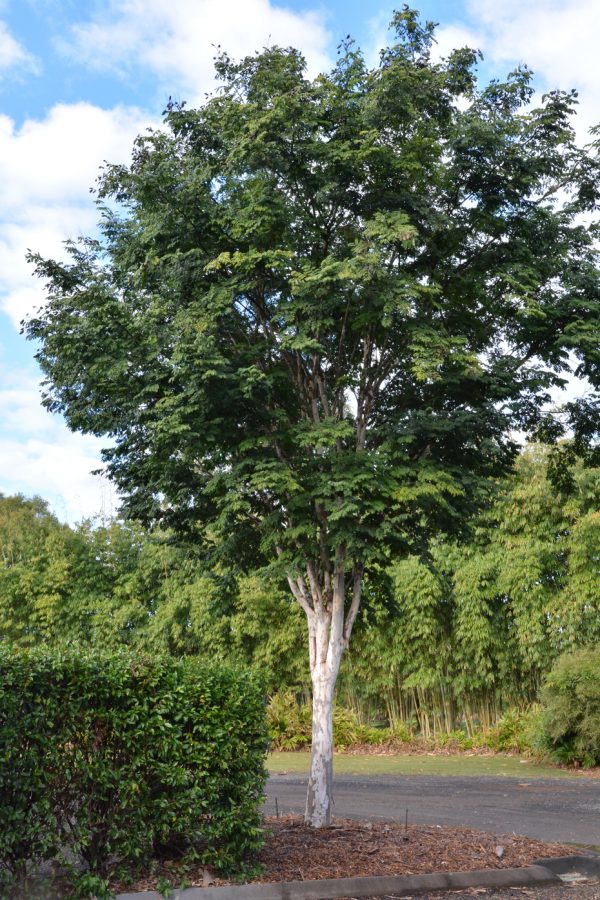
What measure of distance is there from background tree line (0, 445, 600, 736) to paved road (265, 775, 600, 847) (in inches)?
89.3

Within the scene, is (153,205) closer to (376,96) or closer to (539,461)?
(376,96)

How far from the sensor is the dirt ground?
562 cm

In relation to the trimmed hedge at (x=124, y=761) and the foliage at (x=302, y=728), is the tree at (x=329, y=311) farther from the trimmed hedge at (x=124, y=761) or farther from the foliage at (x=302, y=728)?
the foliage at (x=302, y=728)

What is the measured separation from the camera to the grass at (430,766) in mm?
13570

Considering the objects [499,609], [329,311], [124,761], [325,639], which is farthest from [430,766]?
[124,761]

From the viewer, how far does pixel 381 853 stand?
20.5 feet

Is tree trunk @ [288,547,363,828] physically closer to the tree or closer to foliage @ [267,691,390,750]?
the tree

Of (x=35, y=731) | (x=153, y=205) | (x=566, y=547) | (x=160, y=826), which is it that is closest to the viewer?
(x=35, y=731)

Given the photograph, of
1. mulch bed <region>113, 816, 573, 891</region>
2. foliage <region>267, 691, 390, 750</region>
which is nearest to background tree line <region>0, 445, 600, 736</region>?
foliage <region>267, 691, 390, 750</region>

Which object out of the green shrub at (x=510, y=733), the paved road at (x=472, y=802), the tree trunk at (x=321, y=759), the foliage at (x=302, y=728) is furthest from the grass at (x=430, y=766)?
the tree trunk at (x=321, y=759)

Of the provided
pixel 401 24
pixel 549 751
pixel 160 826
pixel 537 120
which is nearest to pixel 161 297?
pixel 401 24

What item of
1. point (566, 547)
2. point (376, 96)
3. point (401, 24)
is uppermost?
point (401, 24)

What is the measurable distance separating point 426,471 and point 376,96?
3.23m

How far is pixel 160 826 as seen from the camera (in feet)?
16.6
